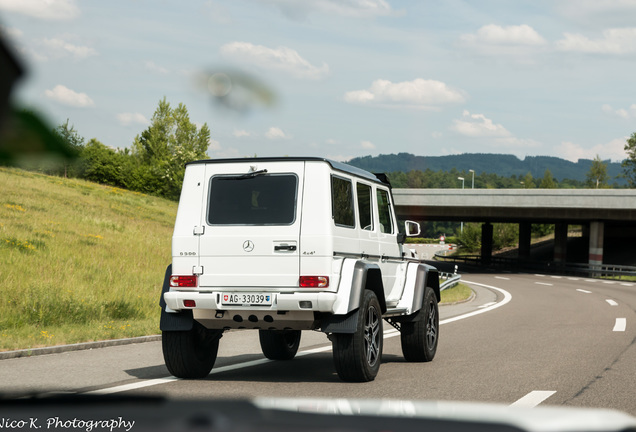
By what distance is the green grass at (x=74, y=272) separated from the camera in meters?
12.1

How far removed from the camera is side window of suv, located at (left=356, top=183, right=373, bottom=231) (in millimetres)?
9562

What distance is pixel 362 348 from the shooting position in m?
8.33

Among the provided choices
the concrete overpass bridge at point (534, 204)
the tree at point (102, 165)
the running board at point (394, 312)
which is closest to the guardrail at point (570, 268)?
the concrete overpass bridge at point (534, 204)

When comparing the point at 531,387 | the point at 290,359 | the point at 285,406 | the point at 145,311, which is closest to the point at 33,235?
the point at 145,311

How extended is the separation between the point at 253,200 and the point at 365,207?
5.64 feet

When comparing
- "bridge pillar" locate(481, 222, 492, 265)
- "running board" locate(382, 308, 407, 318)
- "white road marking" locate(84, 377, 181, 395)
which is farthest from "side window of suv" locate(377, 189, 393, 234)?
"bridge pillar" locate(481, 222, 492, 265)

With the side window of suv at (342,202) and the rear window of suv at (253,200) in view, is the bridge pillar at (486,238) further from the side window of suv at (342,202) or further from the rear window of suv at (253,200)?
the rear window of suv at (253,200)

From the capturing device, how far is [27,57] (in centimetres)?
92

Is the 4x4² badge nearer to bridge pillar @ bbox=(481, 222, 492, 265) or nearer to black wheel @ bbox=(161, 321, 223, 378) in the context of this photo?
black wheel @ bbox=(161, 321, 223, 378)

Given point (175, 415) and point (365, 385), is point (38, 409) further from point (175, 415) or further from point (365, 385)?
point (365, 385)

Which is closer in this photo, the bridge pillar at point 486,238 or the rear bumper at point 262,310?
the rear bumper at point 262,310

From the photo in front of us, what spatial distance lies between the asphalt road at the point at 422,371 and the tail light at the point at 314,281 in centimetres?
108

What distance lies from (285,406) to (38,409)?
1.93 feet

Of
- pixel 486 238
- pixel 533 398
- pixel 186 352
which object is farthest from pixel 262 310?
pixel 486 238
